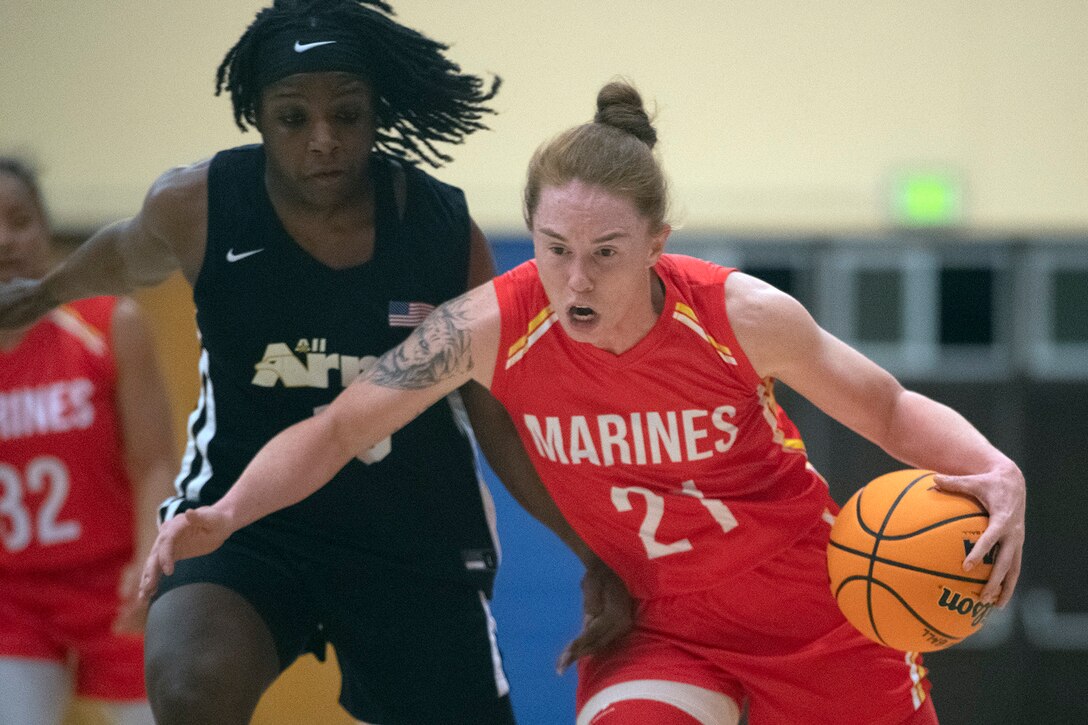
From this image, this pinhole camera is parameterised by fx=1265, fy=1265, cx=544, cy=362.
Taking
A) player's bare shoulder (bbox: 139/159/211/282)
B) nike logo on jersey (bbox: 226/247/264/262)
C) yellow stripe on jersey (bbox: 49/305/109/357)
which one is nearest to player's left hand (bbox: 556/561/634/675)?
nike logo on jersey (bbox: 226/247/264/262)

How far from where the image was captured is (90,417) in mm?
3584

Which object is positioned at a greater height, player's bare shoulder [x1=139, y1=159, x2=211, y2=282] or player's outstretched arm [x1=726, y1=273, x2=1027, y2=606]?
player's bare shoulder [x1=139, y1=159, x2=211, y2=282]

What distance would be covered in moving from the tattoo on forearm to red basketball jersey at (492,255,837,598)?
84mm

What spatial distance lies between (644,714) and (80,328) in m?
2.08

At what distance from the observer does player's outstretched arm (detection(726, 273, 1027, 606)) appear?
7.95 feet

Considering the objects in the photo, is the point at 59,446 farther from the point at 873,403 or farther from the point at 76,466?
the point at 873,403

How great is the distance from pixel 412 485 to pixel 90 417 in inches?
45.8

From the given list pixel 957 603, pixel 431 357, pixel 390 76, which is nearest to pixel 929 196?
pixel 390 76

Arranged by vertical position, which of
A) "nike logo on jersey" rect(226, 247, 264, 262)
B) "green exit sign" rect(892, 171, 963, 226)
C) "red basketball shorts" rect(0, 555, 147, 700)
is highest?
"nike logo on jersey" rect(226, 247, 264, 262)

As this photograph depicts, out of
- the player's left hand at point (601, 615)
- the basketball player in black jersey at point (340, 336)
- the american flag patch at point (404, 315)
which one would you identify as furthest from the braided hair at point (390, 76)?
the player's left hand at point (601, 615)

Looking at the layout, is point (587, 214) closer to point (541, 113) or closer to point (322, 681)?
point (322, 681)

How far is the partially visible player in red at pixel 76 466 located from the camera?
3.47 m

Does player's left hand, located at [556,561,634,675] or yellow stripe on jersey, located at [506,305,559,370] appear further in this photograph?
player's left hand, located at [556,561,634,675]

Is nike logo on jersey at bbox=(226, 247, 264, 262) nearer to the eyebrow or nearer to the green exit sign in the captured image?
the eyebrow
